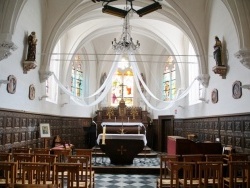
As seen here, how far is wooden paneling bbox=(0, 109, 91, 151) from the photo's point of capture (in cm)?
837

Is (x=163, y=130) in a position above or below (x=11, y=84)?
below

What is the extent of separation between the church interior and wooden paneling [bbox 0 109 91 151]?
0.18 feet

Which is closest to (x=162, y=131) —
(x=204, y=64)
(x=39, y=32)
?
(x=204, y=64)

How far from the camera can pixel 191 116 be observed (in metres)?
13.5

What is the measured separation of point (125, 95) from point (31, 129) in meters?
9.09

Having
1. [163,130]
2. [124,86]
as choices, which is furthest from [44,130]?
[124,86]

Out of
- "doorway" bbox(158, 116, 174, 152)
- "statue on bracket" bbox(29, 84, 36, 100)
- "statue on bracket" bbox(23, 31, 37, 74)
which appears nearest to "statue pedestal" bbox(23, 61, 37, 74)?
"statue on bracket" bbox(23, 31, 37, 74)

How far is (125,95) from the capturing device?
1881 centimetres

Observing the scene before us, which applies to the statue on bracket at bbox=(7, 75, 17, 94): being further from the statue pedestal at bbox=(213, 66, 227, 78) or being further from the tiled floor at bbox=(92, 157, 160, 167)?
the statue pedestal at bbox=(213, 66, 227, 78)

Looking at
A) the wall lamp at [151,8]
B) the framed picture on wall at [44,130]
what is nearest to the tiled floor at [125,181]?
the framed picture on wall at [44,130]

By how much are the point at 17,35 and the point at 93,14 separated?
5004 mm

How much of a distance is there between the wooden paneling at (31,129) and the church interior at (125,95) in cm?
6

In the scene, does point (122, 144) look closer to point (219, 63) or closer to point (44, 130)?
point (44, 130)

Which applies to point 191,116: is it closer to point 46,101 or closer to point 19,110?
point 46,101
